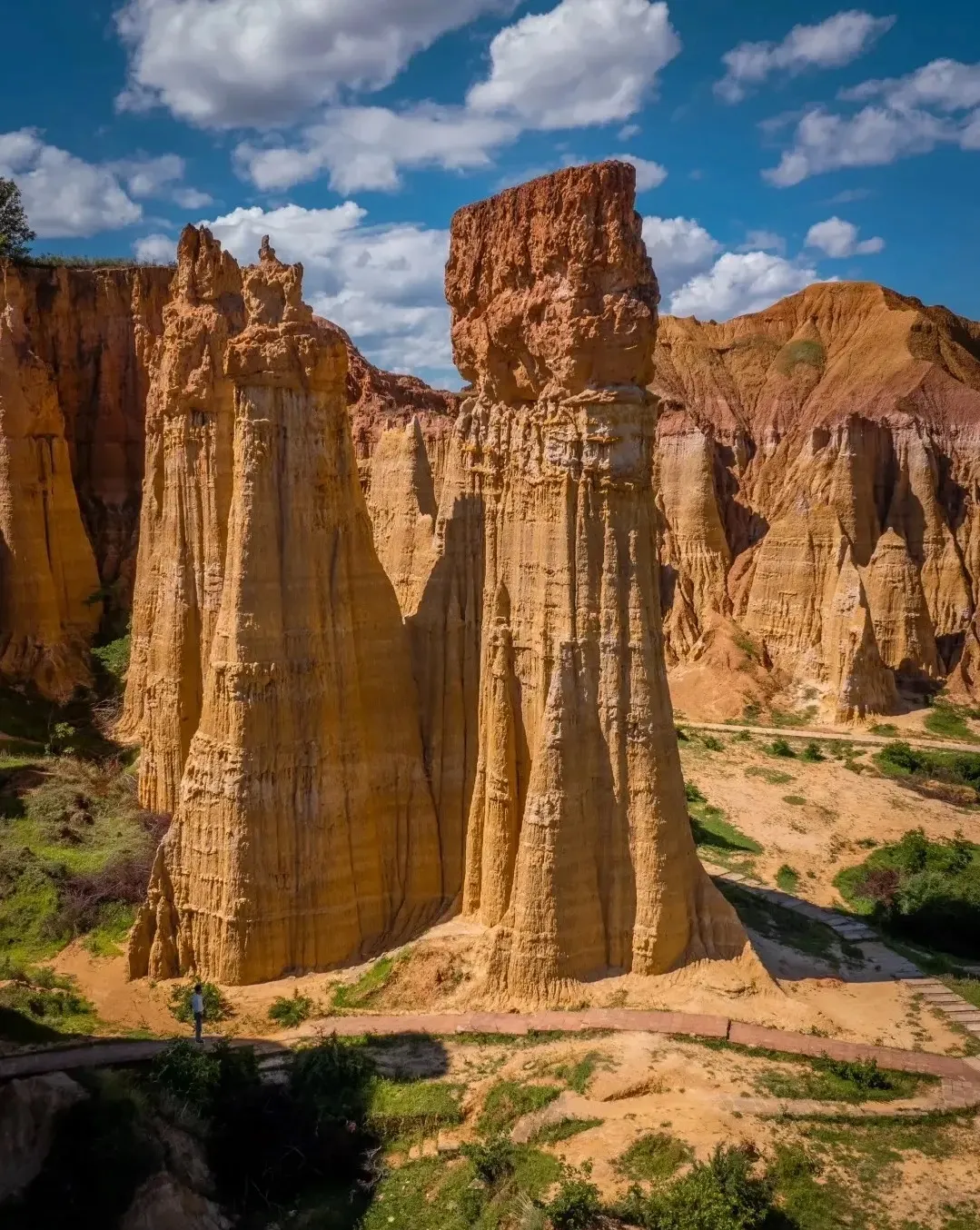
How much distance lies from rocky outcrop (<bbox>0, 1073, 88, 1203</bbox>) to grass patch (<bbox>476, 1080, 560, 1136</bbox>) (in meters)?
5.55

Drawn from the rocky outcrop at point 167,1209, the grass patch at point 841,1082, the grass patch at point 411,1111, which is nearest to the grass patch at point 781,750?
the grass patch at point 841,1082

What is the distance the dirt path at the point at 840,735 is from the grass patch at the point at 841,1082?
26.5 metres

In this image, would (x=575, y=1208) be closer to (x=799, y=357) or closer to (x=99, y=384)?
(x=99, y=384)

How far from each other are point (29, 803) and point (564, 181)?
70.8ft

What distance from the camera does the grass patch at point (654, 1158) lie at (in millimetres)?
11633

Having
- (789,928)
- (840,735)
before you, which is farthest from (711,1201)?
(840,735)

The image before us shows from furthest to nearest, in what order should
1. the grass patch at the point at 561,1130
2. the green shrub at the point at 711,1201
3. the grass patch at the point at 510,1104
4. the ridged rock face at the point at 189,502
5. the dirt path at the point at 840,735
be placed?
the dirt path at the point at 840,735
the ridged rock face at the point at 189,502
the grass patch at the point at 510,1104
the grass patch at the point at 561,1130
the green shrub at the point at 711,1201

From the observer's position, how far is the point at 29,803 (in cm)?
2594

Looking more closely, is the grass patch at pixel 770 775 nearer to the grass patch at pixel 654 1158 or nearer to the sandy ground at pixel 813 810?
the sandy ground at pixel 813 810

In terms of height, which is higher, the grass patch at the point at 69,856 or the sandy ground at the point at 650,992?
the grass patch at the point at 69,856

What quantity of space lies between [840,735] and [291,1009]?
101ft

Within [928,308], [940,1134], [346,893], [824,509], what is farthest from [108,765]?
[928,308]

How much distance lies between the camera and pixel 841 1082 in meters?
13.9

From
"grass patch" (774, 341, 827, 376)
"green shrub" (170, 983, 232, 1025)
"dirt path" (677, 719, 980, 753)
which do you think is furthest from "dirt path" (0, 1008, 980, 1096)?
"grass patch" (774, 341, 827, 376)
